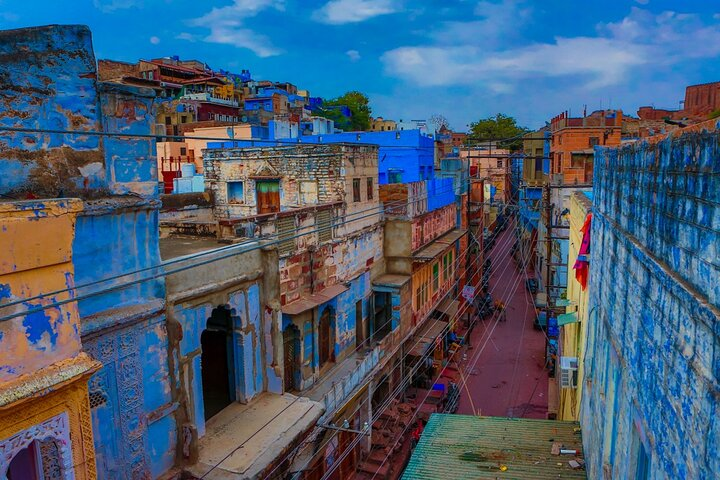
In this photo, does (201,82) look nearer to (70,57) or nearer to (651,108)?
(651,108)

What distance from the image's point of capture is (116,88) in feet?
26.7

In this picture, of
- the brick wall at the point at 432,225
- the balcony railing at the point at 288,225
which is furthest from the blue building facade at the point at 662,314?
the brick wall at the point at 432,225

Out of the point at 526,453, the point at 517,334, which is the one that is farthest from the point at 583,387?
the point at 517,334

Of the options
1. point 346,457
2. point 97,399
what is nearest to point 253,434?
point 97,399

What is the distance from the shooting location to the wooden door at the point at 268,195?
68.3ft

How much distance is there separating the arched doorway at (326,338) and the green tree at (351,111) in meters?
45.9

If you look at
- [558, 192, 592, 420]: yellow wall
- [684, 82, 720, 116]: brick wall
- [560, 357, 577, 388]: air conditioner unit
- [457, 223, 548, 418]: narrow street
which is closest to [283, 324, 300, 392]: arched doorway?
[560, 357, 577, 388]: air conditioner unit

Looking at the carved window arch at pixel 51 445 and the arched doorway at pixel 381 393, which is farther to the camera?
the arched doorway at pixel 381 393

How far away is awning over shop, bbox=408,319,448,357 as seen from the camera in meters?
22.9

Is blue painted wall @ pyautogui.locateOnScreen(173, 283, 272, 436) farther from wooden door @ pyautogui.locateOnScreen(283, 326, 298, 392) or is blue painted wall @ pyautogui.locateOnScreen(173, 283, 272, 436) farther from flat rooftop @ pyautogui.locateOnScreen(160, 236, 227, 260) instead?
wooden door @ pyautogui.locateOnScreen(283, 326, 298, 392)

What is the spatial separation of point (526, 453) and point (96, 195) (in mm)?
9151

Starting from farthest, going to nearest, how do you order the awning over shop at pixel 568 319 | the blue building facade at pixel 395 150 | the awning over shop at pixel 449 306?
1. the blue building facade at pixel 395 150
2. the awning over shop at pixel 449 306
3. the awning over shop at pixel 568 319

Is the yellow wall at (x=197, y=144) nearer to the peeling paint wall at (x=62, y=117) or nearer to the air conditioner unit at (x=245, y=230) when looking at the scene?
the air conditioner unit at (x=245, y=230)

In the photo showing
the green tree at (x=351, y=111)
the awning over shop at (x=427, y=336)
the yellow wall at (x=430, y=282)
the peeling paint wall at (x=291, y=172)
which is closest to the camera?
the peeling paint wall at (x=291, y=172)
